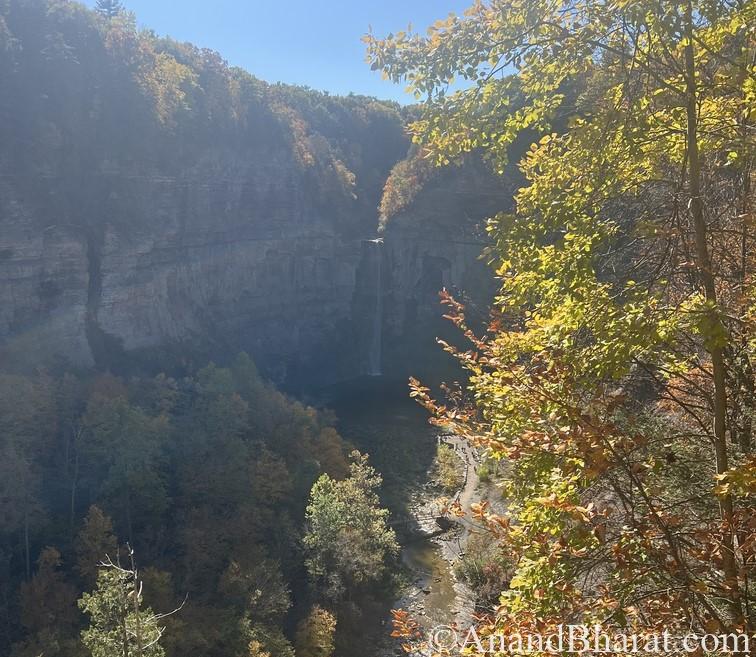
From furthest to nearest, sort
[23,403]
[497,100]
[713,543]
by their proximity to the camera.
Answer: [23,403], [497,100], [713,543]

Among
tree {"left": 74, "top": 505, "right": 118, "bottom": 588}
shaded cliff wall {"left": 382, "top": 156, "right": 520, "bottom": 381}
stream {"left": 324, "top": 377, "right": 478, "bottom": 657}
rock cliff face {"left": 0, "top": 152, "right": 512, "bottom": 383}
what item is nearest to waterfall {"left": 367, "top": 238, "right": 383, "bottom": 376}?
rock cliff face {"left": 0, "top": 152, "right": 512, "bottom": 383}

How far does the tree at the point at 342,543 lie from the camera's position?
2006cm

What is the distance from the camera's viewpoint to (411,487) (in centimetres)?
3019

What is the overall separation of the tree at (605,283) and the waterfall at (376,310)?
162 ft

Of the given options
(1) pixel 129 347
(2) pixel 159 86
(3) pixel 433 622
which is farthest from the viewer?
(2) pixel 159 86

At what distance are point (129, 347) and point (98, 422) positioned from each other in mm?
12278

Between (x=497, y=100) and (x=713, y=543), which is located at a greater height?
(x=497, y=100)

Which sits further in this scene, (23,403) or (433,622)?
(23,403)

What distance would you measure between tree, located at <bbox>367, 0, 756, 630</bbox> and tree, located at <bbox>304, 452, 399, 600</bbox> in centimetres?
1704

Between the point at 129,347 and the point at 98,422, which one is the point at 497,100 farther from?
the point at 129,347

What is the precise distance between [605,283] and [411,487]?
2726cm

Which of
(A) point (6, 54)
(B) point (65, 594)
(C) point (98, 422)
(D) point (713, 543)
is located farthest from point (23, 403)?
(D) point (713, 543)

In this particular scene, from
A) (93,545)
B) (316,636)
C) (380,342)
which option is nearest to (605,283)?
(316,636)

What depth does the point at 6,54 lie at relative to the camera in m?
31.6
